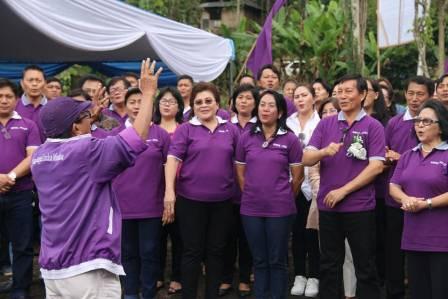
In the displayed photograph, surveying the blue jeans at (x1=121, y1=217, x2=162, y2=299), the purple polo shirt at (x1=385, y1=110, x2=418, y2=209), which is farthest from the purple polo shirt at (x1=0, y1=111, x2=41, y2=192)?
the purple polo shirt at (x1=385, y1=110, x2=418, y2=209)

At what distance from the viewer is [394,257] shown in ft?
16.5

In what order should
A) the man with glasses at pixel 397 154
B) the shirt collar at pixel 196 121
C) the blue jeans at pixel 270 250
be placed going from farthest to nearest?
1. the shirt collar at pixel 196 121
2. the man with glasses at pixel 397 154
3. the blue jeans at pixel 270 250

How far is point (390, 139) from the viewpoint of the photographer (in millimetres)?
5062

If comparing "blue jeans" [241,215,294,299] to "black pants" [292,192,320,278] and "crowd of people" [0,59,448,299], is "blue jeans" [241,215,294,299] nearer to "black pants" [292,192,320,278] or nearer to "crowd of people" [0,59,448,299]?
"crowd of people" [0,59,448,299]

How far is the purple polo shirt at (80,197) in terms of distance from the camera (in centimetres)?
311

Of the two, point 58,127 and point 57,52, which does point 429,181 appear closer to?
point 58,127

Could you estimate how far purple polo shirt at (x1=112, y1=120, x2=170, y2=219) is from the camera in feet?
16.6

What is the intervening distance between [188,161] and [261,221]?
31.9 inches

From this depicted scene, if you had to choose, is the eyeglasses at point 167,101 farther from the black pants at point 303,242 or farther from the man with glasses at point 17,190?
the black pants at point 303,242

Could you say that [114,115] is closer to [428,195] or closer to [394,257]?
[394,257]

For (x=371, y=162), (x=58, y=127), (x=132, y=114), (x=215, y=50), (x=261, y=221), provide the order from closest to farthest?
(x=58, y=127)
(x=371, y=162)
(x=261, y=221)
(x=132, y=114)
(x=215, y=50)

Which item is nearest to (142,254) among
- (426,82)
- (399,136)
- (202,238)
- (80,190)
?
(202,238)

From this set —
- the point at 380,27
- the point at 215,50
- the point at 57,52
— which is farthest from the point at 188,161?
the point at 380,27

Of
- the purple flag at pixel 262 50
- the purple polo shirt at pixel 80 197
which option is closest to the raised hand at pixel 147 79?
the purple polo shirt at pixel 80 197
